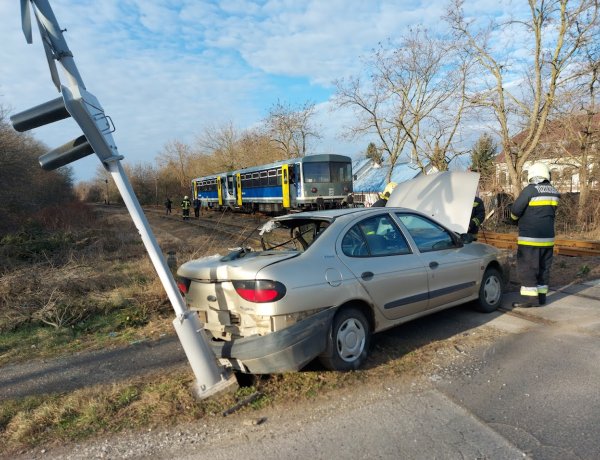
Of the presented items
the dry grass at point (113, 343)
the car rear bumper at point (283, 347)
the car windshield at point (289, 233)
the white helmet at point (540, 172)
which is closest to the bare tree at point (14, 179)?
the dry grass at point (113, 343)

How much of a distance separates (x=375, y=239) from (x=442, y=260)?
37.9 inches

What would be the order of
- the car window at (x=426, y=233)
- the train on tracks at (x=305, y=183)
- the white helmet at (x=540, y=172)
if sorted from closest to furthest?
the car window at (x=426, y=233)
the white helmet at (x=540, y=172)
the train on tracks at (x=305, y=183)

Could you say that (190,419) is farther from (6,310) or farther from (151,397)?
(6,310)

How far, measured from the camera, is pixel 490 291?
5520mm

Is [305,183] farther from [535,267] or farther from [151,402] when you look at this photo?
[151,402]

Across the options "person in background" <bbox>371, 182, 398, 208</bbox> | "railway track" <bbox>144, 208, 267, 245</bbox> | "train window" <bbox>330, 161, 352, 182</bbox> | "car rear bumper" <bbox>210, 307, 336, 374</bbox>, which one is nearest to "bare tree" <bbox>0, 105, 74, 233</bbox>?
"railway track" <bbox>144, 208, 267, 245</bbox>

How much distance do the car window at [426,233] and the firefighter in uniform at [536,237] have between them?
→ 135 centimetres

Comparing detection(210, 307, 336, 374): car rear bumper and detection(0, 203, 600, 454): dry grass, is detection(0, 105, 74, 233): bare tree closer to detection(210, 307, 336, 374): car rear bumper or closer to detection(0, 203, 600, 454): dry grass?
detection(0, 203, 600, 454): dry grass

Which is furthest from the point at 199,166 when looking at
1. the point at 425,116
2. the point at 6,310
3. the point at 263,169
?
the point at 6,310

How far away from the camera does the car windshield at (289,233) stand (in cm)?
454

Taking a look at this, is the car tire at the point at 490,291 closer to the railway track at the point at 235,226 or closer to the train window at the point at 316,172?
the railway track at the point at 235,226

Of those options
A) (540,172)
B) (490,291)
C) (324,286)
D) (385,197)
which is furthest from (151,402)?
(385,197)

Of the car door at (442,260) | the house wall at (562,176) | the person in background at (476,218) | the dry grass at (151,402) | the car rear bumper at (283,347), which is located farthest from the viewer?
A: the house wall at (562,176)

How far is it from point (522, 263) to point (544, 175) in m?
1.19
